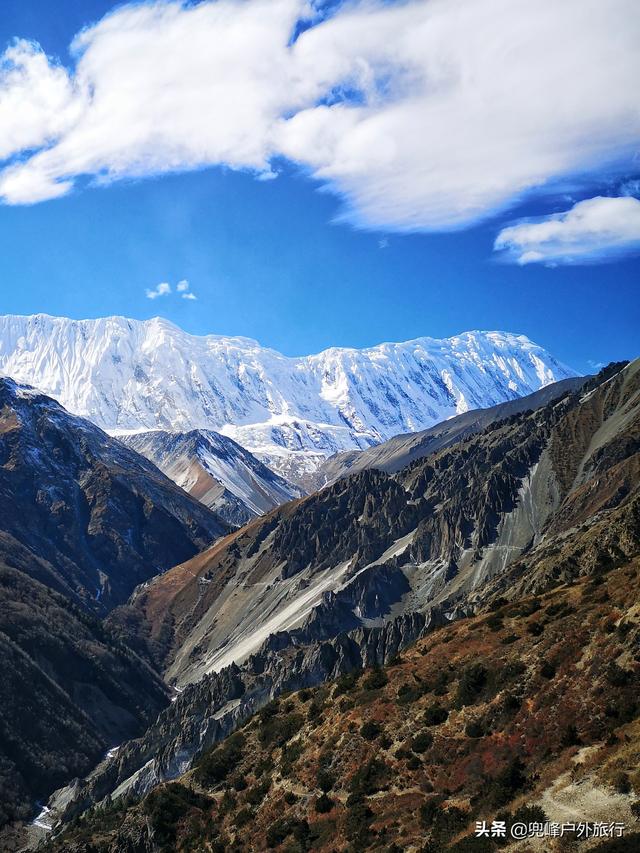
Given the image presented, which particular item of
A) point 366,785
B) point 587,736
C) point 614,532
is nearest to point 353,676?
point 366,785

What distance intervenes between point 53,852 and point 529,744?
60288 mm

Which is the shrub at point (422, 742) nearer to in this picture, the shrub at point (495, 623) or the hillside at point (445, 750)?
the hillside at point (445, 750)

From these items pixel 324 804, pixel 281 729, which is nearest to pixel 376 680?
pixel 281 729

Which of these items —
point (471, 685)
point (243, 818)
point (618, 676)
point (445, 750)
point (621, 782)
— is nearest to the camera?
point (621, 782)

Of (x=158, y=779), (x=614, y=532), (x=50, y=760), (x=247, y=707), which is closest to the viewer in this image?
(x=614, y=532)

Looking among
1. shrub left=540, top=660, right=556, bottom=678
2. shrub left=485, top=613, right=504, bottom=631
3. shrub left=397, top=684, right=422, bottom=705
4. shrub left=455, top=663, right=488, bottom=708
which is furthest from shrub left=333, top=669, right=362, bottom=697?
shrub left=540, top=660, right=556, bottom=678

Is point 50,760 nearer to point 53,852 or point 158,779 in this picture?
point 158,779

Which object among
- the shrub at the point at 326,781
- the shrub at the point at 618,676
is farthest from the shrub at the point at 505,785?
the shrub at the point at 326,781

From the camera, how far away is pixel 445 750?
6009 cm

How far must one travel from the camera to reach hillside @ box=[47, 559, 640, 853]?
48.5 metres

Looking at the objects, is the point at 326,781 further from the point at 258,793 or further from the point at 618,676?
the point at 618,676

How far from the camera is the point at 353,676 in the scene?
84.4m

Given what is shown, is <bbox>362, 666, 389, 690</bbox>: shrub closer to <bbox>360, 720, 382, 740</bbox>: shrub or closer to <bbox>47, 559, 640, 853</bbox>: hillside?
<bbox>47, 559, 640, 853</bbox>: hillside

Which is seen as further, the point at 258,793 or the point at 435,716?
the point at 258,793
